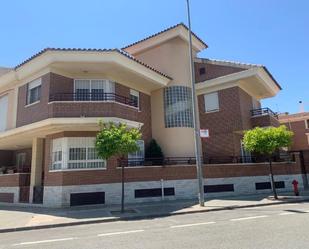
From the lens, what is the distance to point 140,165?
18.8 m

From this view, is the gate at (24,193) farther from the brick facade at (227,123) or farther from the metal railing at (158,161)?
the brick facade at (227,123)

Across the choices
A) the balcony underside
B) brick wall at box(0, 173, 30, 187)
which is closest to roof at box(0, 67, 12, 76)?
the balcony underside

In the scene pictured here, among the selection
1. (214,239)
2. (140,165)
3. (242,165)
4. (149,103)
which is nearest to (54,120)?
(140,165)

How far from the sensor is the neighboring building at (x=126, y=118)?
16.3m

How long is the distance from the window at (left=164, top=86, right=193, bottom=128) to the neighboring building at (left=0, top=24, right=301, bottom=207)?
70mm

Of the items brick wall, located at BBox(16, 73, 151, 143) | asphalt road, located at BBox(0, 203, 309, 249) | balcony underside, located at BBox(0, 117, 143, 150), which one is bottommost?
asphalt road, located at BBox(0, 203, 309, 249)

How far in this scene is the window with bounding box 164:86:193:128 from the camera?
21281mm

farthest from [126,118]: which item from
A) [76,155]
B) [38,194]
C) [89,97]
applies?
[38,194]

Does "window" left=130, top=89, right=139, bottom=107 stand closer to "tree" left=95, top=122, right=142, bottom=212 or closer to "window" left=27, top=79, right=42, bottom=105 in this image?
"window" left=27, top=79, right=42, bottom=105

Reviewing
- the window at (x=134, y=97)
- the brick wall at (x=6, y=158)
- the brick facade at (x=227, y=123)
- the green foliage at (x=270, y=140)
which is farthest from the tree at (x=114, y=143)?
the brick wall at (x=6, y=158)

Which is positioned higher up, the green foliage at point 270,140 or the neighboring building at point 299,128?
the neighboring building at point 299,128

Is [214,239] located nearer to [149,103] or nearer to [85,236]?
[85,236]

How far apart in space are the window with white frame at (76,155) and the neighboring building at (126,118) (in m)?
0.05

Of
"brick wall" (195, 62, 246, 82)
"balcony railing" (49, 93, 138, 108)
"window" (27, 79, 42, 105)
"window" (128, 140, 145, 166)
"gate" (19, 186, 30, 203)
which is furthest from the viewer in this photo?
"brick wall" (195, 62, 246, 82)
